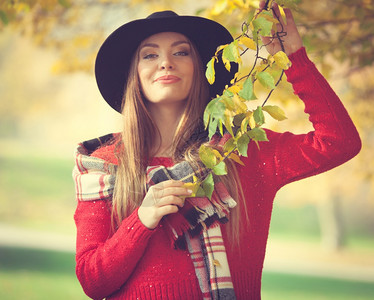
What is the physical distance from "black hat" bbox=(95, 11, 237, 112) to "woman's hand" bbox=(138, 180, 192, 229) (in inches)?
22.9

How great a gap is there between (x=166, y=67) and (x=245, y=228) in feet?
2.32

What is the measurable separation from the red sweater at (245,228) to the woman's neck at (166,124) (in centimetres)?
11

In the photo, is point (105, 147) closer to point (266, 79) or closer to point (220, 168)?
point (220, 168)

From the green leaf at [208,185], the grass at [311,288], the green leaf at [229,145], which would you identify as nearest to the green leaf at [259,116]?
the green leaf at [229,145]

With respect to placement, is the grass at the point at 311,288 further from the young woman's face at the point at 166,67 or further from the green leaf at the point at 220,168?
the green leaf at the point at 220,168

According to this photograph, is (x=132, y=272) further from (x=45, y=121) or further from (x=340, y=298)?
(x=45, y=121)

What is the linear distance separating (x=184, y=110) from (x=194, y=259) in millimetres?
622

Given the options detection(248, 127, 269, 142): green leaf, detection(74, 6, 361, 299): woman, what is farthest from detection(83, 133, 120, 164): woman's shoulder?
detection(248, 127, 269, 142): green leaf

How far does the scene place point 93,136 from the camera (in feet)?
53.4

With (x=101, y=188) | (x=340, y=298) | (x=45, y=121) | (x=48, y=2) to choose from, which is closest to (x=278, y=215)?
(x=340, y=298)

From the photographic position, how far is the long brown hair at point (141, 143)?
205 centimetres

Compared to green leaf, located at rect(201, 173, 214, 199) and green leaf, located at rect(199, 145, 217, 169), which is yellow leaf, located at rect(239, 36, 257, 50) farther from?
green leaf, located at rect(201, 173, 214, 199)

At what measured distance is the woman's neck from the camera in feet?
7.35

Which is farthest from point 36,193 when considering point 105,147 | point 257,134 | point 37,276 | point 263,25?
point 263,25
